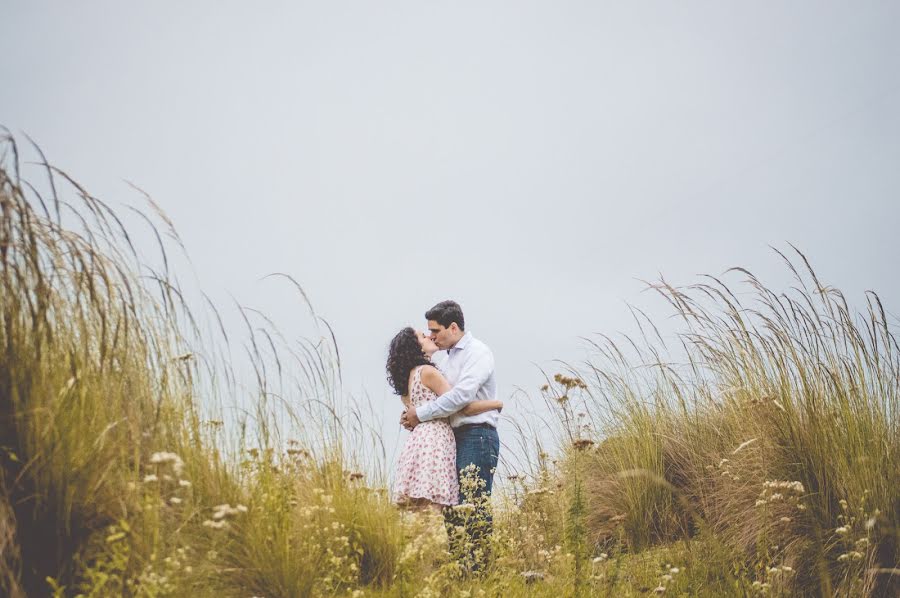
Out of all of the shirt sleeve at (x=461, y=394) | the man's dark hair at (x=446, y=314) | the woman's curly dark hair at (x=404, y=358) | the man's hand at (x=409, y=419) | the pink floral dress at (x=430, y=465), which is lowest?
the pink floral dress at (x=430, y=465)

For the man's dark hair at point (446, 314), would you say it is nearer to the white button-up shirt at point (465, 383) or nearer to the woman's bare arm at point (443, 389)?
the white button-up shirt at point (465, 383)

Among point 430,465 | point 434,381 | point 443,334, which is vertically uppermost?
point 443,334

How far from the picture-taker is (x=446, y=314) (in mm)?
5531

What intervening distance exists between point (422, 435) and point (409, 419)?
18 centimetres

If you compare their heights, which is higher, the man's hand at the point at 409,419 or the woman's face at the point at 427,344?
the woman's face at the point at 427,344

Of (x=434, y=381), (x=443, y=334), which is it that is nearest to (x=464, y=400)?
(x=434, y=381)

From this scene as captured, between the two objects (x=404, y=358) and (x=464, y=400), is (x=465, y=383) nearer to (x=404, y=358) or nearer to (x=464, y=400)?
(x=464, y=400)

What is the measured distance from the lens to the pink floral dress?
4934 millimetres

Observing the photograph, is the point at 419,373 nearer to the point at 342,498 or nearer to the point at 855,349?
the point at 342,498

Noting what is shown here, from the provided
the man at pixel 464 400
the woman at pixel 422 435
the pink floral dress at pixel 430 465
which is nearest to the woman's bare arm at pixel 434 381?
the woman at pixel 422 435

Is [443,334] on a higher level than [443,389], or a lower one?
higher

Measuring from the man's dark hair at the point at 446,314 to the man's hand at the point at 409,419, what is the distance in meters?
0.73

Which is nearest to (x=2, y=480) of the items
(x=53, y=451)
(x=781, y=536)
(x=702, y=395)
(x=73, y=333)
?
(x=53, y=451)

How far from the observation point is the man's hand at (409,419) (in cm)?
521
